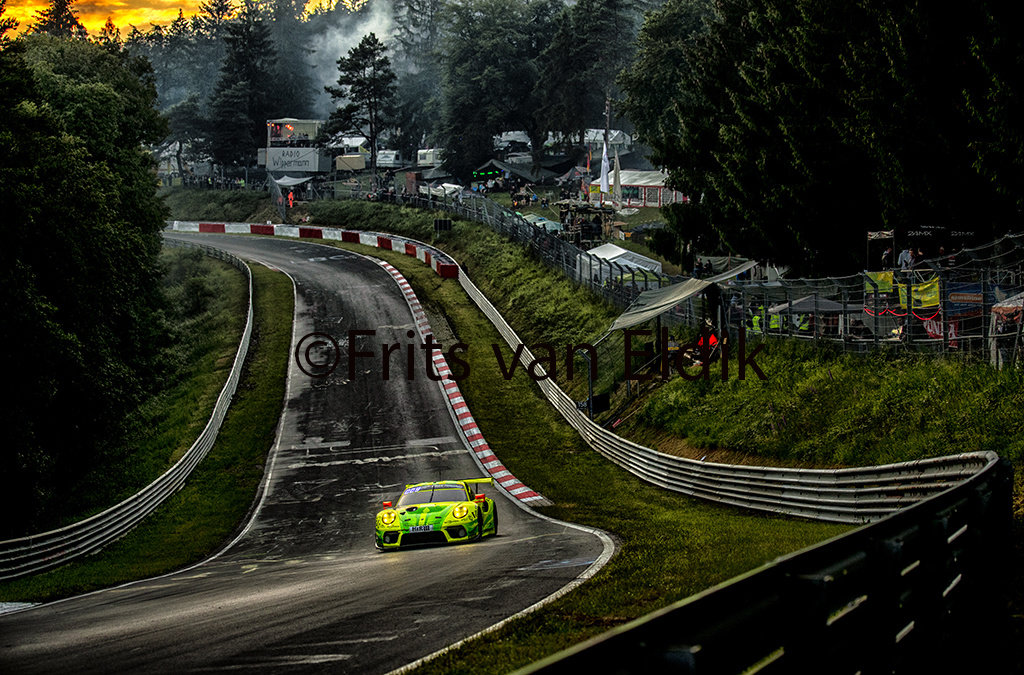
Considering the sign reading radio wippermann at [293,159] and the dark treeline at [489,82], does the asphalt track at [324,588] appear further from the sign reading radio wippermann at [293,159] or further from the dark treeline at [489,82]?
the dark treeline at [489,82]

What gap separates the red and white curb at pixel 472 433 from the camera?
84.8ft

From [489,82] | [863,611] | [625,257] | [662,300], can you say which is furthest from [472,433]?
[489,82]

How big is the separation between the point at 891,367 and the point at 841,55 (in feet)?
37.7

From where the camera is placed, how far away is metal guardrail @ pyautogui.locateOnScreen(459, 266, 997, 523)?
12.5 m

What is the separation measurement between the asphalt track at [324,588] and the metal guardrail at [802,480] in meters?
3.86

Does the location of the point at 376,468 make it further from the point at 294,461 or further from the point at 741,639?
the point at 741,639

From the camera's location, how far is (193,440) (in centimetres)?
3278

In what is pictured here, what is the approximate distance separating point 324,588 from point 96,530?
1337 centimetres

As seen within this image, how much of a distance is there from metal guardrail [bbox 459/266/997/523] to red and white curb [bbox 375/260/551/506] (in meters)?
3.08

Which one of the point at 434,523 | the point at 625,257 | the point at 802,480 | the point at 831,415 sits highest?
the point at 625,257

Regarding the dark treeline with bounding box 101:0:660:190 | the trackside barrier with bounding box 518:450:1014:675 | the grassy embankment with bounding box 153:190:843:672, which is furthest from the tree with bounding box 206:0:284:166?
the trackside barrier with bounding box 518:450:1014:675

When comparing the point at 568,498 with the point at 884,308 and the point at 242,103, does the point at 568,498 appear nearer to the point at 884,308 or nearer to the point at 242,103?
the point at 884,308

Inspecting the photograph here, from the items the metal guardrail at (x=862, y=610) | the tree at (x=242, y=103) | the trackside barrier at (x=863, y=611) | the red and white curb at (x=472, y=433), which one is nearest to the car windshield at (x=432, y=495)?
the red and white curb at (x=472, y=433)

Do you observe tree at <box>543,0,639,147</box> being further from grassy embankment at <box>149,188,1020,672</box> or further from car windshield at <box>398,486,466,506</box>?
car windshield at <box>398,486,466,506</box>
